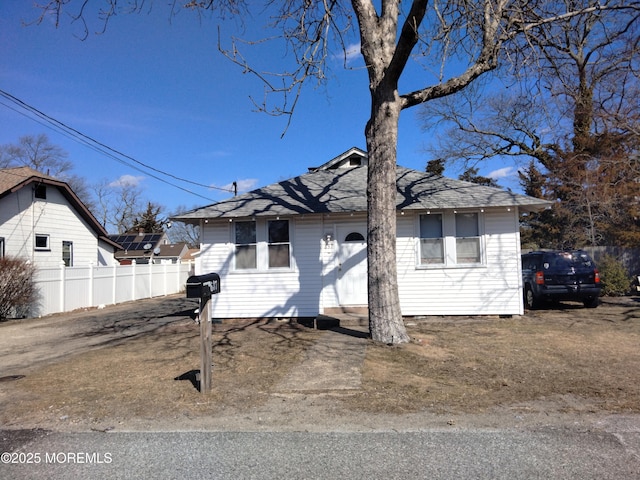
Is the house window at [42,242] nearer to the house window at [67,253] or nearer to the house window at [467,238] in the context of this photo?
the house window at [67,253]

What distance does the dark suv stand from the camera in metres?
12.2

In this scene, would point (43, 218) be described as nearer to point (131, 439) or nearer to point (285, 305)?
point (285, 305)

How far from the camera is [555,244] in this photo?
31812mm

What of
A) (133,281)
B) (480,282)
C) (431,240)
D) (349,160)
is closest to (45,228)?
(133,281)

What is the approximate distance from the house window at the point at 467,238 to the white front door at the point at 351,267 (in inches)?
94.3

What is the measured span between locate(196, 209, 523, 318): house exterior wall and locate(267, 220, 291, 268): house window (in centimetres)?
19

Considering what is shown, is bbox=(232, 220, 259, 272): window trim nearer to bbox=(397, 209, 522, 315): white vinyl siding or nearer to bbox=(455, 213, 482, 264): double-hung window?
bbox=(397, 209, 522, 315): white vinyl siding

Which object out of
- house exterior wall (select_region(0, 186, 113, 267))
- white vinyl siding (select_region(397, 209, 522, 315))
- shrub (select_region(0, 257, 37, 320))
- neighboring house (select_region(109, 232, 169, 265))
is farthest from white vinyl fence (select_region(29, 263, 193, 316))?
white vinyl siding (select_region(397, 209, 522, 315))

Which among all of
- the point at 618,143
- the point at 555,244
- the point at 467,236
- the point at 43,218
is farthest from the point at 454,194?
the point at 555,244

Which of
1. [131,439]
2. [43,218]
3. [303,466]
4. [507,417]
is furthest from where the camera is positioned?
[43,218]

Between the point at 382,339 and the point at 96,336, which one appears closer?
the point at 382,339

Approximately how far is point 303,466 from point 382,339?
182 inches

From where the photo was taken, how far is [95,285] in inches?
701

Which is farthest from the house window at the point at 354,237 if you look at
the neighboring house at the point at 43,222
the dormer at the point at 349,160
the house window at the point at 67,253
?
the house window at the point at 67,253
